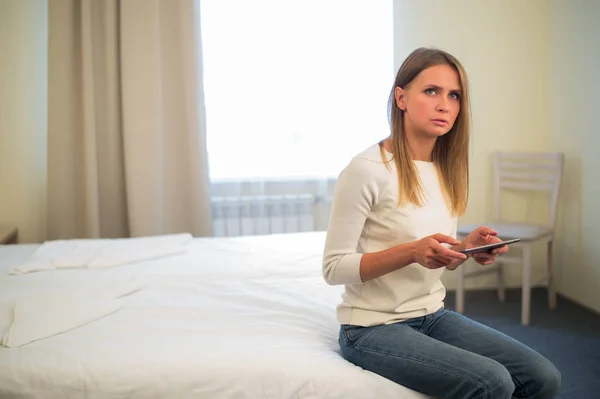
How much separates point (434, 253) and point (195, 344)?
694 mm

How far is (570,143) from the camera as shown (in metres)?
3.75

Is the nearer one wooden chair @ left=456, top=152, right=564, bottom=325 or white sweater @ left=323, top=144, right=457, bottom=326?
white sweater @ left=323, top=144, right=457, bottom=326

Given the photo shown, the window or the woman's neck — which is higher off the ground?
the window

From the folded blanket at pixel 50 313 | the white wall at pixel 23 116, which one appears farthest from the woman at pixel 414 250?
the white wall at pixel 23 116

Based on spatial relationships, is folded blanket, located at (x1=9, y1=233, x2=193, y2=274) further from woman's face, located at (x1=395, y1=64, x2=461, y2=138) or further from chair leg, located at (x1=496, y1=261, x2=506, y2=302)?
chair leg, located at (x1=496, y1=261, x2=506, y2=302)

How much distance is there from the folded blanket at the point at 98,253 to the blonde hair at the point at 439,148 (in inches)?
54.6

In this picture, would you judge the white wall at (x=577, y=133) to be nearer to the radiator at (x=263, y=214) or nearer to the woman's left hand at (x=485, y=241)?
the radiator at (x=263, y=214)

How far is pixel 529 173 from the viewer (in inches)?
150

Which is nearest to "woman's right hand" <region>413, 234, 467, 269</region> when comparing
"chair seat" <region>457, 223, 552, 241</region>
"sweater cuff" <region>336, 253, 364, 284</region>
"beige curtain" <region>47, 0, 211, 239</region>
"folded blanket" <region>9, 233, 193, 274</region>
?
"sweater cuff" <region>336, 253, 364, 284</region>

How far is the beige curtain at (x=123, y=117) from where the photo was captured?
11.6 ft

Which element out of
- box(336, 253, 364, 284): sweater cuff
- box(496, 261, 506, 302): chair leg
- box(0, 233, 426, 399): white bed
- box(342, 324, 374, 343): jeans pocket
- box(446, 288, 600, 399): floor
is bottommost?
box(446, 288, 600, 399): floor

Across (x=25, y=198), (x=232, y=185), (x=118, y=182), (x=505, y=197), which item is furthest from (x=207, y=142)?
(x=505, y=197)

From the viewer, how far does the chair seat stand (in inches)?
132

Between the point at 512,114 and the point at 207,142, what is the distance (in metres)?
2.02
